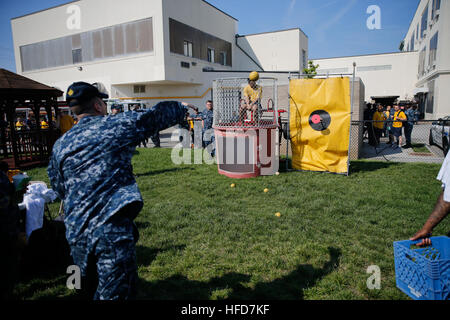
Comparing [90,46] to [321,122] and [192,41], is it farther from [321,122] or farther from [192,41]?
[321,122]

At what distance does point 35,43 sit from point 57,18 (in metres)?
3.79

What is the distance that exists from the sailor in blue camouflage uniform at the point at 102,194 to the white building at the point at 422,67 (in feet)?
102

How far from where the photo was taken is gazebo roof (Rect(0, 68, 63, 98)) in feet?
32.8

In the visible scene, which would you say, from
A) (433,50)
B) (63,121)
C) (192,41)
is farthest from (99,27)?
(433,50)

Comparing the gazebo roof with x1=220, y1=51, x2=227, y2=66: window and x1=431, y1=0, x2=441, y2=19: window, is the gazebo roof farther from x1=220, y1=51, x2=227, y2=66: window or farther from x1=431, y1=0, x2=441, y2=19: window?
x1=431, y1=0, x2=441, y2=19: window

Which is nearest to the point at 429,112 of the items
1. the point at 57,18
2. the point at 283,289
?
the point at 283,289

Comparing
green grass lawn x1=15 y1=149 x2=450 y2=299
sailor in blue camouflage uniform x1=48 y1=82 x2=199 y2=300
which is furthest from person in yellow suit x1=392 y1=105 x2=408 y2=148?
sailor in blue camouflage uniform x1=48 y1=82 x2=199 y2=300

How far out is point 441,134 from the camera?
11422 mm

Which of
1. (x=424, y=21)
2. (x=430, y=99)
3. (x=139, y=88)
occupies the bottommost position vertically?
(x=430, y=99)

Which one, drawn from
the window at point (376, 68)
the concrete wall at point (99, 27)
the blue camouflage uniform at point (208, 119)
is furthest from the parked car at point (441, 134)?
the window at point (376, 68)

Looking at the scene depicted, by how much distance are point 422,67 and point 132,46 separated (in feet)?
113

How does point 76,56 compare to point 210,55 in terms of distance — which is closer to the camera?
point 76,56

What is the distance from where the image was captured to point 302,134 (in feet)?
28.7

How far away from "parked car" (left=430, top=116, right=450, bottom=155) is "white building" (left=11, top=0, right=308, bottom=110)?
17919mm
